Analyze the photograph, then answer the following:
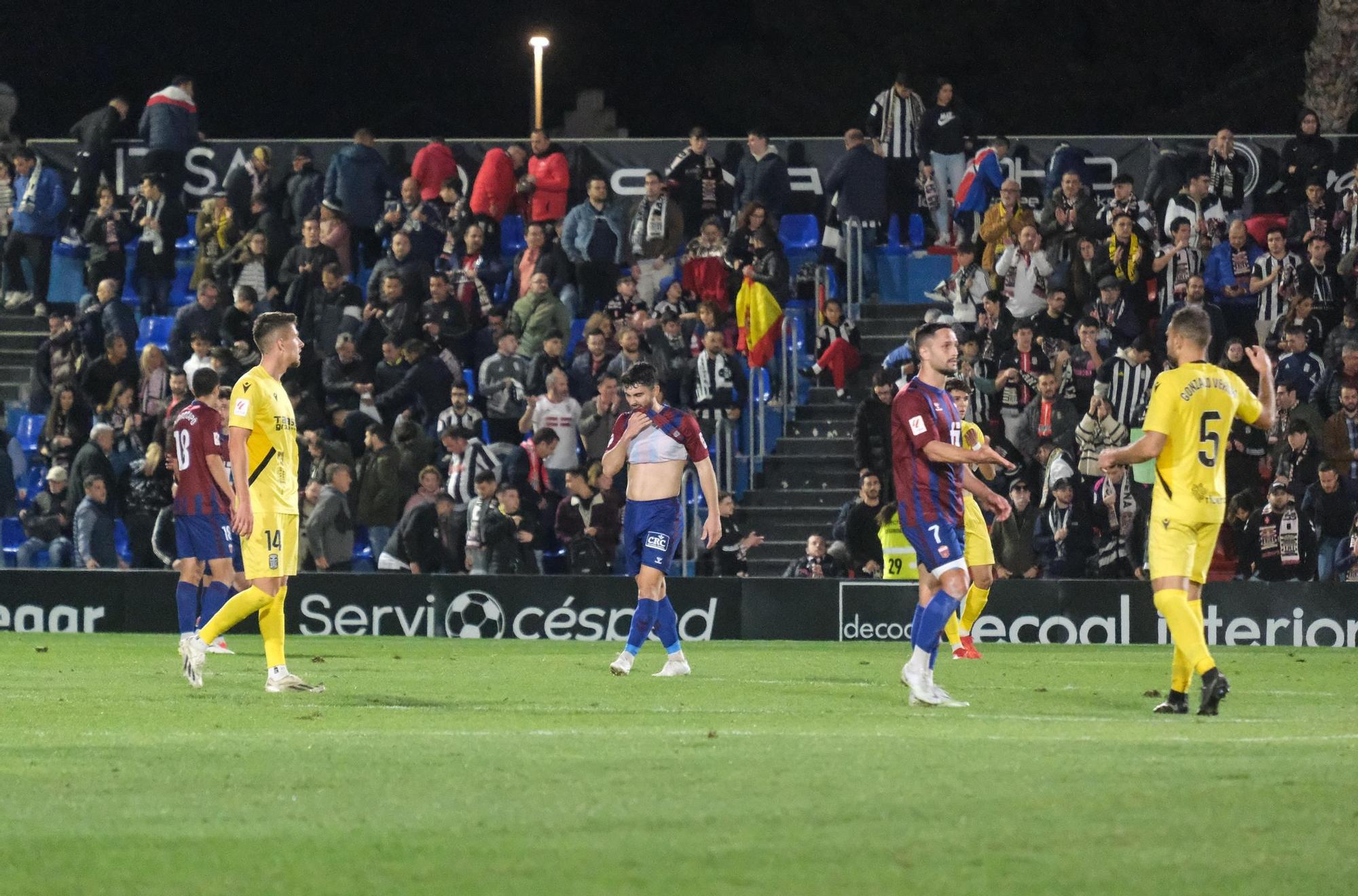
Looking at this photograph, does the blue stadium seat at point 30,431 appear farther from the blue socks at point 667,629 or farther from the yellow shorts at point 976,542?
the yellow shorts at point 976,542

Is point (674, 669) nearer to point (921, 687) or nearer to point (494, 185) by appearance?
point (921, 687)

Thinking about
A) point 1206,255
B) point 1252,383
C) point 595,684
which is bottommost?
point 595,684

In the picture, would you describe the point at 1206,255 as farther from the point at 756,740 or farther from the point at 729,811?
the point at 729,811

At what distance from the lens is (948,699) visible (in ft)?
40.3

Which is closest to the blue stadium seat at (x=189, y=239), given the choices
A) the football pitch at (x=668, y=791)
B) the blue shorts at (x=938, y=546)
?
the football pitch at (x=668, y=791)

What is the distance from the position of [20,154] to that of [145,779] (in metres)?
20.3

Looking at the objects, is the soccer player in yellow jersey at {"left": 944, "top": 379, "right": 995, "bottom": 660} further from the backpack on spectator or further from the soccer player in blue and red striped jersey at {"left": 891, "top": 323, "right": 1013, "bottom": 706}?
the backpack on spectator

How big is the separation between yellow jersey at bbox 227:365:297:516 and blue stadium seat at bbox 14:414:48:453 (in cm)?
1407

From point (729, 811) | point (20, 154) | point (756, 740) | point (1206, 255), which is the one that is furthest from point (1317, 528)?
point (20, 154)

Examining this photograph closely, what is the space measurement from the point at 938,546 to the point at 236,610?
4.25 m

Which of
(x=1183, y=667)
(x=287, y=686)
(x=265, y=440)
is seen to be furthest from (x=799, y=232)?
(x=1183, y=667)

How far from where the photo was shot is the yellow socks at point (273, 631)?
12.9 meters

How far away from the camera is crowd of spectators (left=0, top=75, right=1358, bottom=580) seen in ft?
71.1

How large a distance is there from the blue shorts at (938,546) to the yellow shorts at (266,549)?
3.64m
